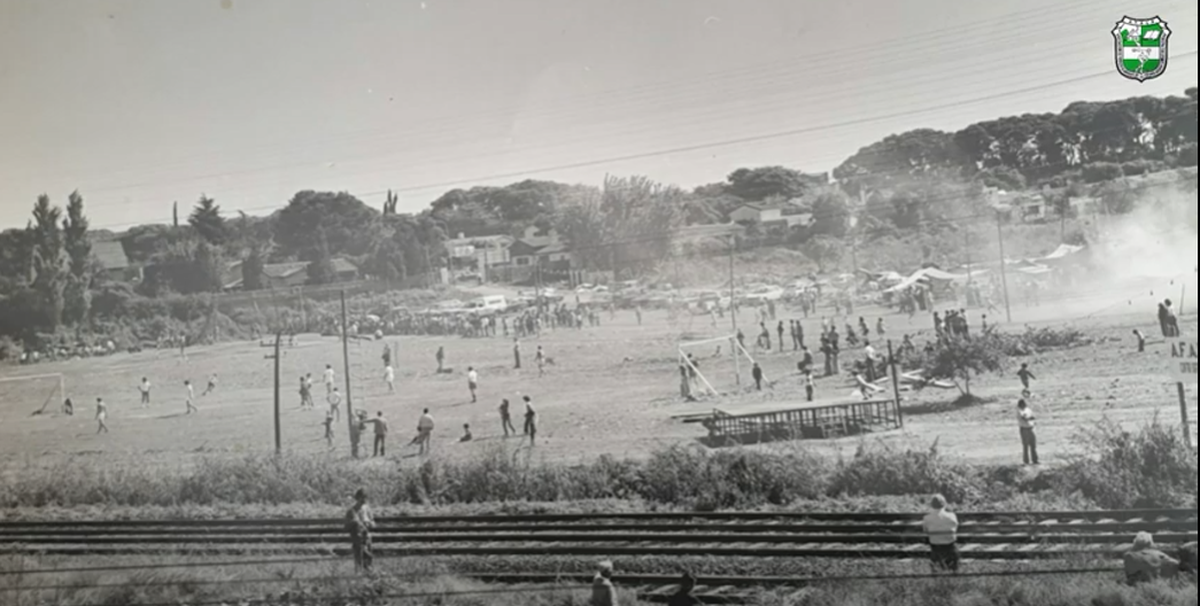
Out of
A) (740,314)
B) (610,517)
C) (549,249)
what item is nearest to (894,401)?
(740,314)

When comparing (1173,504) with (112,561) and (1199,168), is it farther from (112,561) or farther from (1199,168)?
(112,561)

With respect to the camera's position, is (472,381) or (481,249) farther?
(481,249)

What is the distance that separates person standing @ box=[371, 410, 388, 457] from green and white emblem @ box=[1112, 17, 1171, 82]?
6546mm

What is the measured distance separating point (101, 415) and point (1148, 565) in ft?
29.6

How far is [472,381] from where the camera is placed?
820 centimetres

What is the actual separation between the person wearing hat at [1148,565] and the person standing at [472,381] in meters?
5.07

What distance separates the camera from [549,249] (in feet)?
26.9

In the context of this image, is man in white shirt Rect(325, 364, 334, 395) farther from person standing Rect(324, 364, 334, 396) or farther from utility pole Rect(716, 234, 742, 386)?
utility pole Rect(716, 234, 742, 386)

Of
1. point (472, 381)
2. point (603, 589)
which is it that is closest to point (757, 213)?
point (472, 381)

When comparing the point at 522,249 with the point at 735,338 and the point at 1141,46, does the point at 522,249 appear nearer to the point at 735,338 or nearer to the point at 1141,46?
the point at 735,338

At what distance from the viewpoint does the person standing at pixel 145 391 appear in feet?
29.6

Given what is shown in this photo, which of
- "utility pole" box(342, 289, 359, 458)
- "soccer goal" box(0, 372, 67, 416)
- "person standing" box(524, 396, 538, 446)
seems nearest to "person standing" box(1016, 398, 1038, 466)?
"person standing" box(524, 396, 538, 446)

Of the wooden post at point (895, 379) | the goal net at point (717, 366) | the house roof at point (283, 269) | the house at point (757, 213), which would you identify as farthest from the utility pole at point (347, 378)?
the wooden post at point (895, 379)

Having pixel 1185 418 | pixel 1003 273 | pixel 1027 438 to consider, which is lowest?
pixel 1027 438
